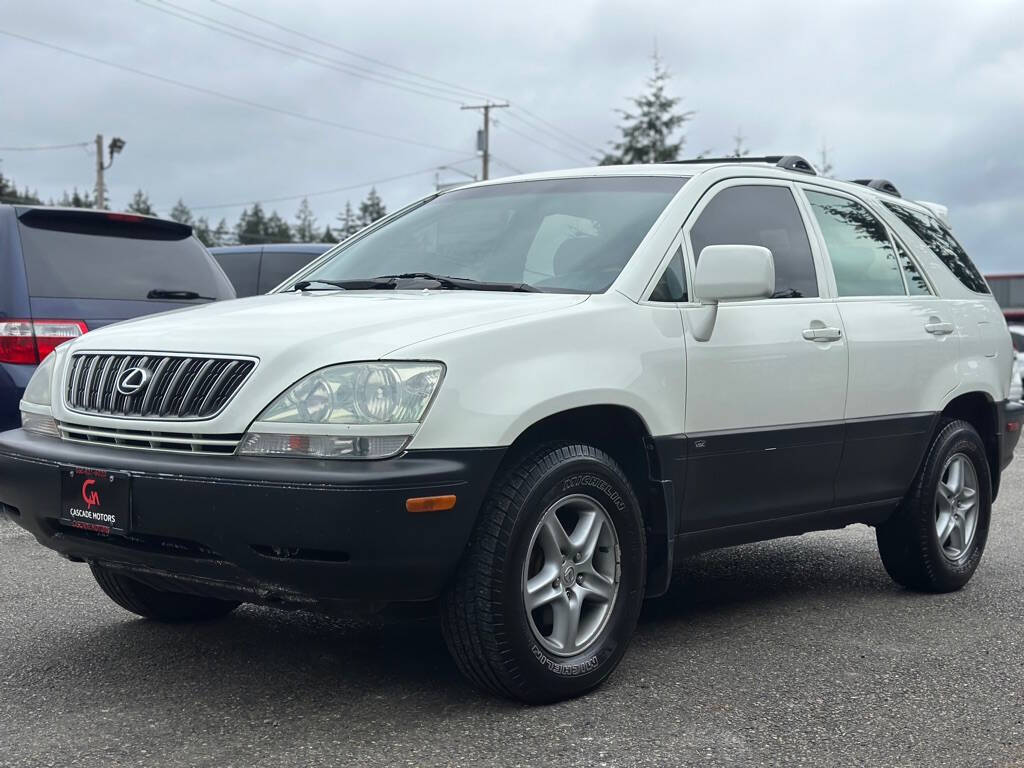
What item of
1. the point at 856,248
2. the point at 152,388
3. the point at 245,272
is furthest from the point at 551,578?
the point at 245,272

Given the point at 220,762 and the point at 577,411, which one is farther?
the point at 577,411

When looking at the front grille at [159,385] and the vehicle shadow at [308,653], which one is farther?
the vehicle shadow at [308,653]

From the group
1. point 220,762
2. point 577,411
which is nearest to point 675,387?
point 577,411

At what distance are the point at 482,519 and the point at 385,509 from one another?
0.39 meters

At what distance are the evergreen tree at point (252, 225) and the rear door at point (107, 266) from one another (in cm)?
12197

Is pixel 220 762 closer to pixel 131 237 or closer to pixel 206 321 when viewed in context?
pixel 206 321

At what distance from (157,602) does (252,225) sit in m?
131

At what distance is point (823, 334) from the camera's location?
5.00m

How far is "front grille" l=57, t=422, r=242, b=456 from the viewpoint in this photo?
3.63 metres

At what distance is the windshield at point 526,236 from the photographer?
4500mm

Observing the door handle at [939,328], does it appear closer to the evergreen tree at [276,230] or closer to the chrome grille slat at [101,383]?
the chrome grille slat at [101,383]

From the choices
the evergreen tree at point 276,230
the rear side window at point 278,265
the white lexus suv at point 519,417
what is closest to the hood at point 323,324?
the white lexus suv at point 519,417

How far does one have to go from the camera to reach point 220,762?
135 inches

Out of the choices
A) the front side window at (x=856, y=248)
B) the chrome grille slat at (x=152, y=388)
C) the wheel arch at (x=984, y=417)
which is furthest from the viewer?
the wheel arch at (x=984, y=417)
